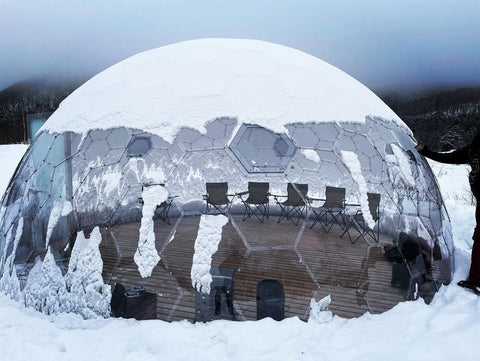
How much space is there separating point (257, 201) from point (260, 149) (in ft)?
2.63

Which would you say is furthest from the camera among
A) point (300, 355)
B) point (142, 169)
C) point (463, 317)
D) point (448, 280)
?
point (448, 280)

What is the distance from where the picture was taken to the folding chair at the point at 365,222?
13.8ft

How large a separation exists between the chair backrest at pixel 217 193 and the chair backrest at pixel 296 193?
741mm

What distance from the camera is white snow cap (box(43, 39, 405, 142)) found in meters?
4.31

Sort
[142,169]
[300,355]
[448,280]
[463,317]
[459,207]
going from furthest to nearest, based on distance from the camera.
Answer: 1. [459,207]
2. [448,280]
3. [142,169]
4. [463,317]
5. [300,355]

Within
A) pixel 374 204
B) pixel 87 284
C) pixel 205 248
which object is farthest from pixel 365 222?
pixel 87 284

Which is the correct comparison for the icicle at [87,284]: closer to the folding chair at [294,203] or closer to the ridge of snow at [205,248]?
the ridge of snow at [205,248]

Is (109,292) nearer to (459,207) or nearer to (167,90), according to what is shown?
(167,90)

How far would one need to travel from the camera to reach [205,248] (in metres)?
3.88

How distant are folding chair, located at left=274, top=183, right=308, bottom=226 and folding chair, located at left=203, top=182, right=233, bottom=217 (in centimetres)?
65

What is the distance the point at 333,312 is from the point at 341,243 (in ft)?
2.50

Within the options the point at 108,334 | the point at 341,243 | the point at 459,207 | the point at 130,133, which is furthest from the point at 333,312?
the point at 459,207

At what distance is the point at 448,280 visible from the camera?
14.8ft

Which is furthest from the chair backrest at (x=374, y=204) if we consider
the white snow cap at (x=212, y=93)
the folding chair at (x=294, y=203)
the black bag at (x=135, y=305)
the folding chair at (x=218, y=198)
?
the black bag at (x=135, y=305)
